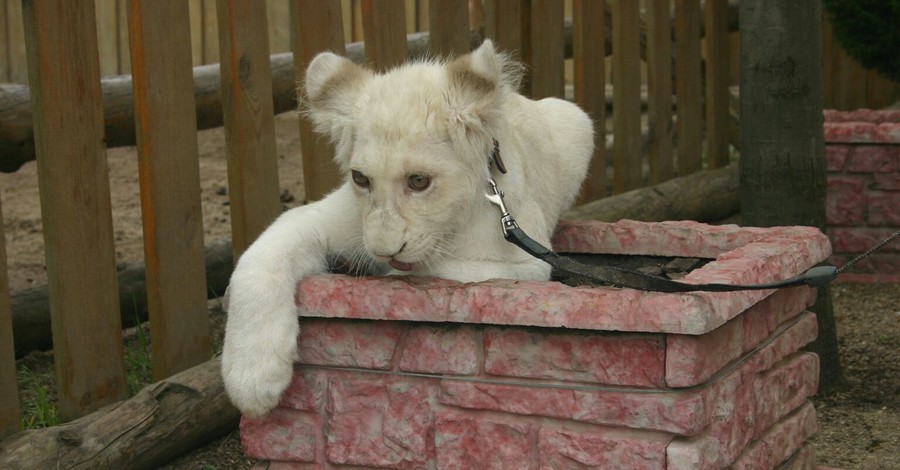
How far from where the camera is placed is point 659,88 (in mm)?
6984

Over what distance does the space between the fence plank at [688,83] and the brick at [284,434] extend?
4.81m

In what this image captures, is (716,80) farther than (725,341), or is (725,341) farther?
(716,80)

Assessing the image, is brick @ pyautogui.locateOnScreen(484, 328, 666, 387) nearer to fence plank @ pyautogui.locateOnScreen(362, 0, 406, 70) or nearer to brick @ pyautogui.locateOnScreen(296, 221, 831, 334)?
brick @ pyautogui.locateOnScreen(296, 221, 831, 334)

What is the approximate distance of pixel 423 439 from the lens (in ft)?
9.68

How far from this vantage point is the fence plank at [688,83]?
7219 millimetres

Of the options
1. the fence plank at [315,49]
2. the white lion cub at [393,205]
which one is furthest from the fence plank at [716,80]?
the white lion cub at [393,205]

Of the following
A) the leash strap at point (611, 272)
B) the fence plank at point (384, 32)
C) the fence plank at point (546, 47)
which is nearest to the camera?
the leash strap at point (611, 272)

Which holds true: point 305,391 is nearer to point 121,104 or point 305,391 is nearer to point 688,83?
point 121,104

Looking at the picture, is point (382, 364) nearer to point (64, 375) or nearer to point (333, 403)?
point (333, 403)

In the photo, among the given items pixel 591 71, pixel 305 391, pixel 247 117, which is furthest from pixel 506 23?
pixel 305 391

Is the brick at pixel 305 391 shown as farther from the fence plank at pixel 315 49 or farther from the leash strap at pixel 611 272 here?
the fence plank at pixel 315 49

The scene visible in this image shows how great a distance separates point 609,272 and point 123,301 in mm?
2887

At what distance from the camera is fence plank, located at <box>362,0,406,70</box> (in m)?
4.61

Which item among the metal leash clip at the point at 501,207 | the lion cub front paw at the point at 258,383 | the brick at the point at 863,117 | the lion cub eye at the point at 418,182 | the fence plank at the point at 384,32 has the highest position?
the fence plank at the point at 384,32
